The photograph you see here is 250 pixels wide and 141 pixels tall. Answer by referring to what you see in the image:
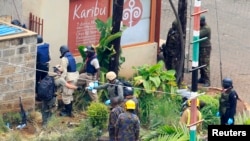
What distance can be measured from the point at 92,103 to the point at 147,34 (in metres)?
3.46

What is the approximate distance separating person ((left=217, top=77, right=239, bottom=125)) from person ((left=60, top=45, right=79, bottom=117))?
2.57 metres

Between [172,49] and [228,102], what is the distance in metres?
3.26

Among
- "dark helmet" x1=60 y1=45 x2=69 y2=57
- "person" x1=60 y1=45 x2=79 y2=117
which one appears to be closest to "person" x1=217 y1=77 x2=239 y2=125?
"person" x1=60 y1=45 x2=79 y2=117

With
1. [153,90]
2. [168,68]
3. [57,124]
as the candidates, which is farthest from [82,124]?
[168,68]

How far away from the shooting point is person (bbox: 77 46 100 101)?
66.1 ft

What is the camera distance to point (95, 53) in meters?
20.3

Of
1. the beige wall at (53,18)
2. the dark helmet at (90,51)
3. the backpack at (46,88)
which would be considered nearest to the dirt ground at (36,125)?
the backpack at (46,88)

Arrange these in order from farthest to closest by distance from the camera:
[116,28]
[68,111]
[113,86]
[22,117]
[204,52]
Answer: [204,52] < [116,28] < [68,111] < [22,117] < [113,86]

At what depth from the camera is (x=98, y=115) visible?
62.7 ft

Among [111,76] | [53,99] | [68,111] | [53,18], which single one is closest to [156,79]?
[111,76]

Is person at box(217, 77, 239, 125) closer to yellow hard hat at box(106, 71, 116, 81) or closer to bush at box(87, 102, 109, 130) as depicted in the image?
yellow hard hat at box(106, 71, 116, 81)

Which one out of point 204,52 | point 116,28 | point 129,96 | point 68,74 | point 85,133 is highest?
point 116,28

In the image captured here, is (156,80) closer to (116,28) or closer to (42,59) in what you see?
(116,28)

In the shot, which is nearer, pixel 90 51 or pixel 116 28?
pixel 90 51
